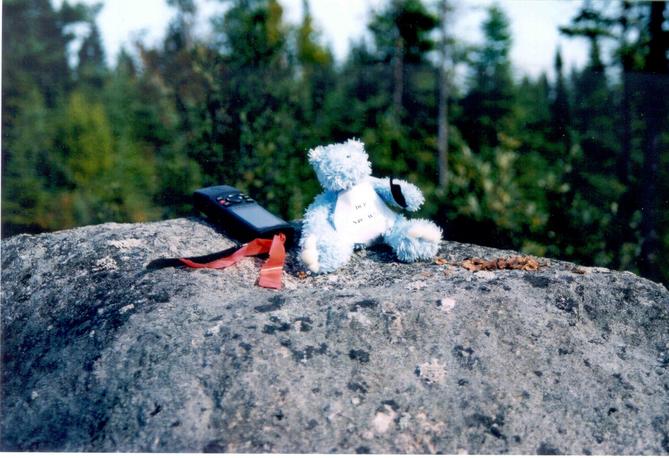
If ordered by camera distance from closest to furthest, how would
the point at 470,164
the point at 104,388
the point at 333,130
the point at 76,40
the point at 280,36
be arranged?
the point at 104,388 → the point at 470,164 → the point at 280,36 → the point at 333,130 → the point at 76,40

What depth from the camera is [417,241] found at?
6.15 feet

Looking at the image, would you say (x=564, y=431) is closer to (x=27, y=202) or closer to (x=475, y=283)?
(x=475, y=283)

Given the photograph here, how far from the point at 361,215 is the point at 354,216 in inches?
1.0

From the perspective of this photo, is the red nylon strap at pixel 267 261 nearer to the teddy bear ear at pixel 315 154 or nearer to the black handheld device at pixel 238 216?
the black handheld device at pixel 238 216

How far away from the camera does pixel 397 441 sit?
1202mm

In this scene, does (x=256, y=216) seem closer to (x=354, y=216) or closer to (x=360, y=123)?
(x=354, y=216)

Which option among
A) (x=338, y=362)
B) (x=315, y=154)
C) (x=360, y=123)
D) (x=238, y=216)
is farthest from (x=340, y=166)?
(x=360, y=123)

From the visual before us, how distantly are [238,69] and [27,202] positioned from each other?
125 inches

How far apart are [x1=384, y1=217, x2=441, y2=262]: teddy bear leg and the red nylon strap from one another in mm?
369

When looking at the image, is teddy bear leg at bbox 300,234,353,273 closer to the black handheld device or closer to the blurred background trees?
the black handheld device

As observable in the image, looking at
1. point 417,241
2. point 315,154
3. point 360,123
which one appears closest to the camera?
point 417,241

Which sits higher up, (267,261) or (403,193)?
(403,193)

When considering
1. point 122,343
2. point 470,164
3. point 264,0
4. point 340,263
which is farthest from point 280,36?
point 122,343

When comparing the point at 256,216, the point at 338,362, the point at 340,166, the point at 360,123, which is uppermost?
the point at 340,166
